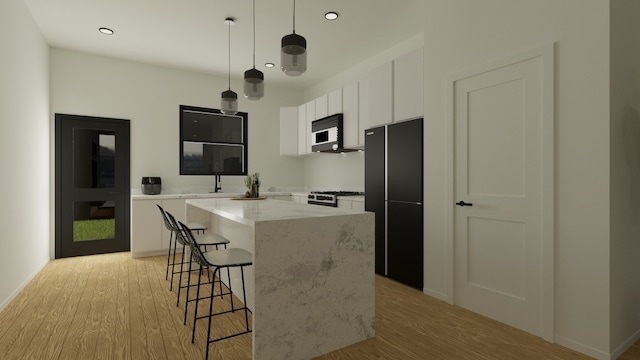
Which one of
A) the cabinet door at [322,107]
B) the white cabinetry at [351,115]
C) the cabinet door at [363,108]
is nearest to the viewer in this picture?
the cabinet door at [363,108]

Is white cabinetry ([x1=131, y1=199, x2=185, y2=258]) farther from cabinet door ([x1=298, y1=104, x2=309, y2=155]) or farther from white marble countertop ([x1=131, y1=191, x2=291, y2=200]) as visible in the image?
cabinet door ([x1=298, y1=104, x2=309, y2=155])

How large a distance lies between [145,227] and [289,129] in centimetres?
278

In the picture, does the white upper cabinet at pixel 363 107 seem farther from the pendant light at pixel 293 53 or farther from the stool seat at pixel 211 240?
the stool seat at pixel 211 240

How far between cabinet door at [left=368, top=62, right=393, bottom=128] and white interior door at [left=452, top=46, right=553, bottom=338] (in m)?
0.88

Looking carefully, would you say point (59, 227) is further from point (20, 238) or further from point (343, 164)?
point (343, 164)

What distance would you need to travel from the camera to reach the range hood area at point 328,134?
15.7 ft

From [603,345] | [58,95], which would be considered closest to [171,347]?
[603,345]

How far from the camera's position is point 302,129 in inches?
232

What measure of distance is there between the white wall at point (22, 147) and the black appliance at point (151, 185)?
3.74ft

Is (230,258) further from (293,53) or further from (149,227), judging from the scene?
(149,227)

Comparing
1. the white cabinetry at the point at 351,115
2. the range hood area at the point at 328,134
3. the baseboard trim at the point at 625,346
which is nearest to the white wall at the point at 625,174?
the baseboard trim at the point at 625,346

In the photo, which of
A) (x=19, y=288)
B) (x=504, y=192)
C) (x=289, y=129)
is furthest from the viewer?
(x=289, y=129)

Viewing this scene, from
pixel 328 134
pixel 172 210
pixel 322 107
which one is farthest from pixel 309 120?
pixel 172 210

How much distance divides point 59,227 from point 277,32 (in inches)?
156
